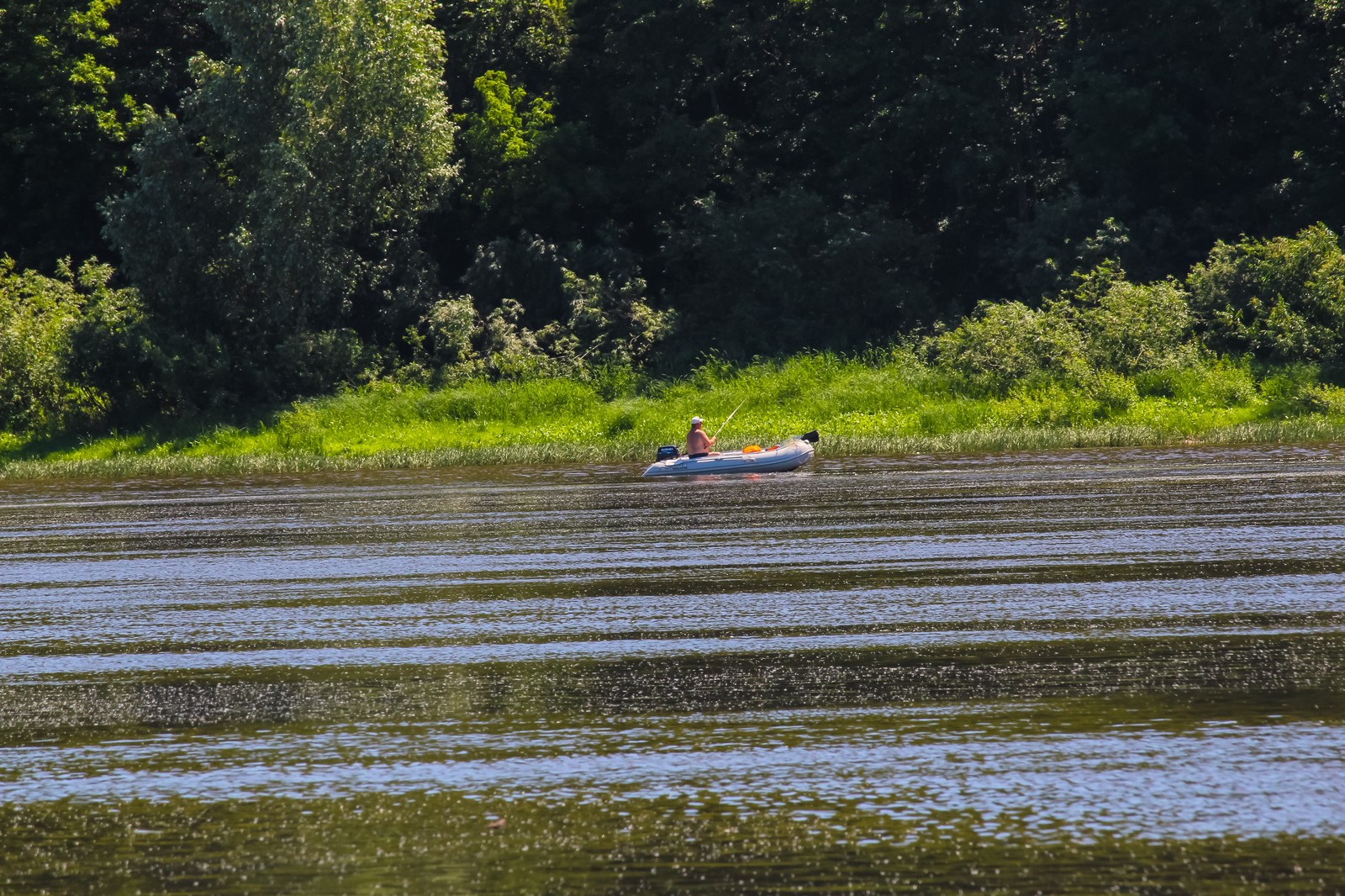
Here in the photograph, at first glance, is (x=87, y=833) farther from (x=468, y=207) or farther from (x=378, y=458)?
(x=468, y=207)

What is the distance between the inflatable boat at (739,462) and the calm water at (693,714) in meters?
11.3

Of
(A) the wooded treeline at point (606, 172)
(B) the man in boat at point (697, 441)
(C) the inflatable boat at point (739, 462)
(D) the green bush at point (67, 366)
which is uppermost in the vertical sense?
(A) the wooded treeline at point (606, 172)

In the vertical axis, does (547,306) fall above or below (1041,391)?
above

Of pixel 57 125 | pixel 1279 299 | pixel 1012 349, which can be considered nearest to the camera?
pixel 1012 349

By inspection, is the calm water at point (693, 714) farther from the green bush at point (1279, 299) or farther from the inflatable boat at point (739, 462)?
the green bush at point (1279, 299)

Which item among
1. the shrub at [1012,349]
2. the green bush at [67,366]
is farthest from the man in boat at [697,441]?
the green bush at [67,366]

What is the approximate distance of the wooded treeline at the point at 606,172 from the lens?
45.5 m

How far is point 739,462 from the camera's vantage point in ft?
99.7

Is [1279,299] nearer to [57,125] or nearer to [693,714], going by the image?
[693,714]

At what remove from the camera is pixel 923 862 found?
21.4 ft

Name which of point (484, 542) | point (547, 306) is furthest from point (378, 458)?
point (484, 542)

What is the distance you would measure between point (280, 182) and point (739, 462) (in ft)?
66.1

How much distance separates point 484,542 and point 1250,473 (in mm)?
13473

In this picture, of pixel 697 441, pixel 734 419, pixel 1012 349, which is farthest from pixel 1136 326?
pixel 697 441
